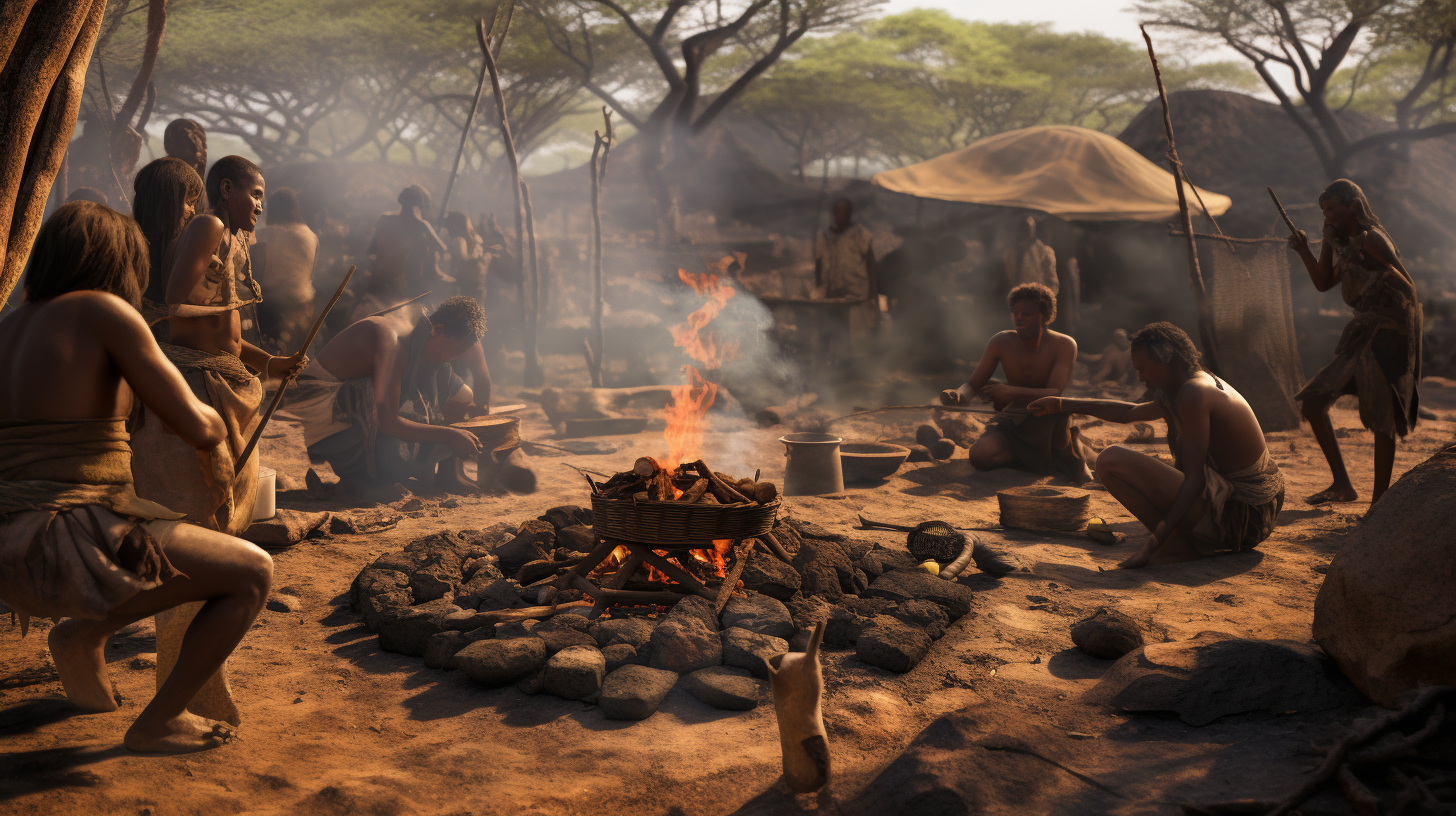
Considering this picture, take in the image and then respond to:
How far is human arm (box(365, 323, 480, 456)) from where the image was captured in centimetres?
564

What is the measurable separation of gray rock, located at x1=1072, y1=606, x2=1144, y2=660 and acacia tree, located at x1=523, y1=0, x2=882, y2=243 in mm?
17963

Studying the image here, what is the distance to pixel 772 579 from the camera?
13.0ft

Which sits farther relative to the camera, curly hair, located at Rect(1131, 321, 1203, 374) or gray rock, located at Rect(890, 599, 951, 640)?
curly hair, located at Rect(1131, 321, 1203, 374)

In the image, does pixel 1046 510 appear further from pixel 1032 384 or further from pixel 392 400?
pixel 392 400

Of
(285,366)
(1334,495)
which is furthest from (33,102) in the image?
(1334,495)

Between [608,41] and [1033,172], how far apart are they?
15.1 metres

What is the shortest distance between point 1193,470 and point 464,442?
4278 millimetres

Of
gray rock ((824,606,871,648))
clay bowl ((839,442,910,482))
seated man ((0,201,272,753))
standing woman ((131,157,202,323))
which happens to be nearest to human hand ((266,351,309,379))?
standing woman ((131,157,202,323))

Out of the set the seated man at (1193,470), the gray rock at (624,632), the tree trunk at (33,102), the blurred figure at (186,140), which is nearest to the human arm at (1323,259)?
the seated man at (1193,470)

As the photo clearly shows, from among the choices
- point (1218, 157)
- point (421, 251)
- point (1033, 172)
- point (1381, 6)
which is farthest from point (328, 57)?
point (1381, 6)

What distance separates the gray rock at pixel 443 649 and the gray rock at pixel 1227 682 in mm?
2312

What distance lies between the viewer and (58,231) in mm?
2189

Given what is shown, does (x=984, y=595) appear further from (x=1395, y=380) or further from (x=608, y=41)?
(x=608, y=41)

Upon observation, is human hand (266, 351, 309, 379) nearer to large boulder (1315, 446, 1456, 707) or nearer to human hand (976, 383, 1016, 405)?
large boulder (1315, 446, 1456, 707)
